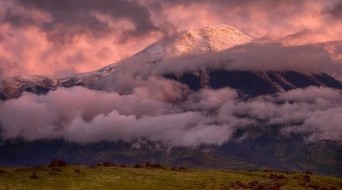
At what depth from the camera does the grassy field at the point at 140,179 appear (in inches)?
2825

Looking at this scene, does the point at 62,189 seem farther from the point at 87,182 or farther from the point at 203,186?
the point at 203,186

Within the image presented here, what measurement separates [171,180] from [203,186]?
5703 mm

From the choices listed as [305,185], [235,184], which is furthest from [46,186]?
[305,185]

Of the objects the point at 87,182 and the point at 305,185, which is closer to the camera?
the point at 87,182

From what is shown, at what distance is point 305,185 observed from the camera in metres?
89.1

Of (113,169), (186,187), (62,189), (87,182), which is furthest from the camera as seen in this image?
(113,169)

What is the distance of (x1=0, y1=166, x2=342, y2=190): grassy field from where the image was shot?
7175 cm

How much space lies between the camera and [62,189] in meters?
69.0

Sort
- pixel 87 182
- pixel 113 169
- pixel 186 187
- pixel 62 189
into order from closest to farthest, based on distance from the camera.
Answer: pixel 62 189 < pixel 87 182 < pixel 186 187 < pixel 113 169

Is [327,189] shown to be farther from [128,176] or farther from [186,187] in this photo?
[128,176]

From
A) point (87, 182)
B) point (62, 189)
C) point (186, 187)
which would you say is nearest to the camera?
point (62, 189)

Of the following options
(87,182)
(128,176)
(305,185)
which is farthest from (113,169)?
(305,185)

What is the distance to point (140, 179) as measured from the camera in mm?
80438

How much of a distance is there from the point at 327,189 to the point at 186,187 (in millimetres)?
25728
